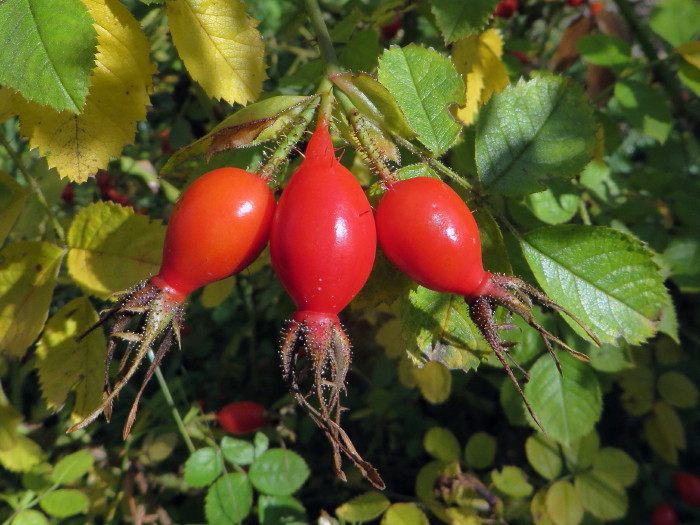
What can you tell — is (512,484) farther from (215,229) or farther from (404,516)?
(215,229)

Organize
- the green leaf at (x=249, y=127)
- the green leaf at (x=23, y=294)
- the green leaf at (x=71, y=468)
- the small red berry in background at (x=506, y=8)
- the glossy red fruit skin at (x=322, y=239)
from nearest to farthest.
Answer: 1. the glossy red fruit skin at (x=322, y=239)
2. the green leaf at (x=249, y=127)
3. the green leaf at (x=23, y=294)
4. the green leaf at (x=71, y=468)
5. the small red berry in background at (x=506, y=8)

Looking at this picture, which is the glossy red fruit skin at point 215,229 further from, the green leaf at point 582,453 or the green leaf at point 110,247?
the green leaf at point 582,453

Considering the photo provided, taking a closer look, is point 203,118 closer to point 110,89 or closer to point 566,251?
point 110,89

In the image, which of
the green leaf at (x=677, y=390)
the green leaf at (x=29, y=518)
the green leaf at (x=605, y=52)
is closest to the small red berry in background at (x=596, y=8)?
the green leaf at (x=605, y=52)

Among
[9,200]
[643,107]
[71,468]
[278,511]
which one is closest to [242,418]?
[278,511]

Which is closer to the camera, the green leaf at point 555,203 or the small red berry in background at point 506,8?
the green leaf at point 555,203

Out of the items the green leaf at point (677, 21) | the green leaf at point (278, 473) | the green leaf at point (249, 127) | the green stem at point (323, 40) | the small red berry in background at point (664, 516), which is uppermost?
the green stem at point (323, 40)
